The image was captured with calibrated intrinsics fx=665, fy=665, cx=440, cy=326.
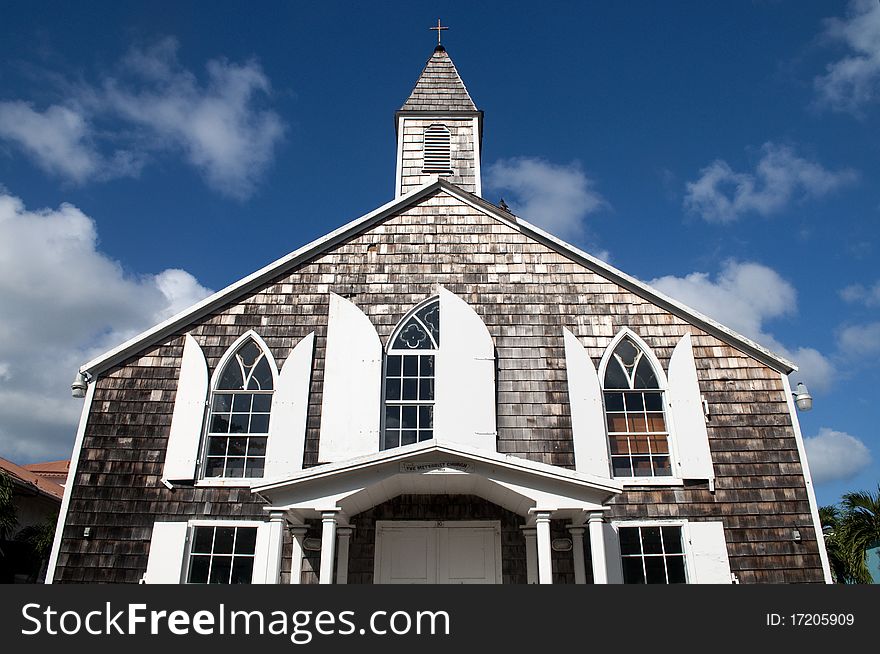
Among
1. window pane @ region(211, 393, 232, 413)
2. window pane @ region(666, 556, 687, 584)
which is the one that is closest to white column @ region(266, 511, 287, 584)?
window pane @ region(211, 393, 232, 413)

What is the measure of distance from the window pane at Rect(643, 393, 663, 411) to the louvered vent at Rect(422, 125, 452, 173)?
7414 millimetres

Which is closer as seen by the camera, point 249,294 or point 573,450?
point 573,450

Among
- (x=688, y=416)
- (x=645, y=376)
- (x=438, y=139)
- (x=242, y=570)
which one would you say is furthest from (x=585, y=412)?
(x=438, y=139)

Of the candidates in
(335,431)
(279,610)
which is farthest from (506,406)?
(279,610)

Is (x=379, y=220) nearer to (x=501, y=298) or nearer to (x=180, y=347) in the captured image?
(x=501, y=298)

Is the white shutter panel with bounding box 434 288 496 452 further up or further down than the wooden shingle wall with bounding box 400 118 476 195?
further down

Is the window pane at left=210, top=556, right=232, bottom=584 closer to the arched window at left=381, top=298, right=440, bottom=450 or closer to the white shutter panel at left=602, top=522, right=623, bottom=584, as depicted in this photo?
the arched window at left=381, top=298, right=440, bottom=450

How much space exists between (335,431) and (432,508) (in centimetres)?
183

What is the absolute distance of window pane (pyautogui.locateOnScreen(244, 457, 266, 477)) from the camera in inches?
392

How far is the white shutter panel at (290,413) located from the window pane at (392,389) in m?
1.22

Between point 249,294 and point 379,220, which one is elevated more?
point 379,220

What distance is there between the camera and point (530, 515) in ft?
29.0

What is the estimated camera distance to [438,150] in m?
15.7

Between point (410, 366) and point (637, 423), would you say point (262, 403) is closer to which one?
point (410, 366)
